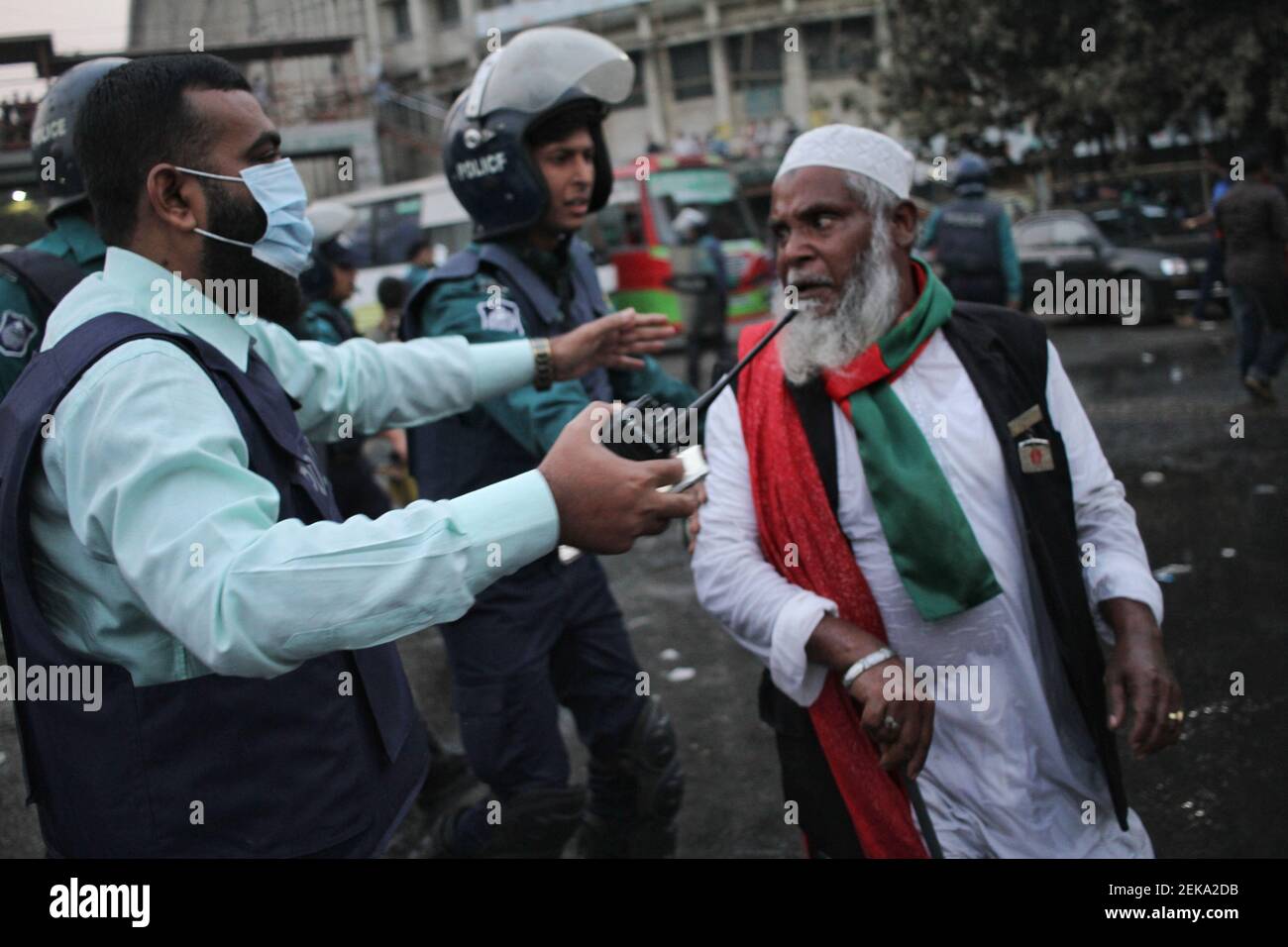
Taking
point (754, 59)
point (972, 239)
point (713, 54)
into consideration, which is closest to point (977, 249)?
point (972, 239)

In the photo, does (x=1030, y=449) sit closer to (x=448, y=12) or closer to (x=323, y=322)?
(x=323, y=322)

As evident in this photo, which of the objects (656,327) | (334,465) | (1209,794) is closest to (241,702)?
(656,327)

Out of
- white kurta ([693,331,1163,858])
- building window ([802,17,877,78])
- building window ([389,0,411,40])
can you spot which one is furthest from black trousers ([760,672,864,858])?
building window ([389,0,411,40])

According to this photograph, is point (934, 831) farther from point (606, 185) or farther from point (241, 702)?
point (606, 185)

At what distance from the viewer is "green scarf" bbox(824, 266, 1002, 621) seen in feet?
6.80

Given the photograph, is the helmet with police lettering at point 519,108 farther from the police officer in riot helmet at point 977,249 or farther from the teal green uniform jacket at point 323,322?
the police officer in riot helmet at point 977,249

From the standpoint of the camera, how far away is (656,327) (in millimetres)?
2775

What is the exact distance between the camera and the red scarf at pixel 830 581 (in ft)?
7.09

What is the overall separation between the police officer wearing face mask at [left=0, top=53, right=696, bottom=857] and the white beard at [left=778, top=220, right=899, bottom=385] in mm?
843

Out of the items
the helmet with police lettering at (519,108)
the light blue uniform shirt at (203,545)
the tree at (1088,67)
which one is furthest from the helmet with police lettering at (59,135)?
the tree at (1088,67)

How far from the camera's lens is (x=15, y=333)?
2.62 meters

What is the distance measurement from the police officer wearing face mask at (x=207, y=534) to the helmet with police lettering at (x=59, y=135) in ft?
4.56

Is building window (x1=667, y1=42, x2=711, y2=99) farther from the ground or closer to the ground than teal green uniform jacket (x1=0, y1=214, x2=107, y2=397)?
farther from the ground

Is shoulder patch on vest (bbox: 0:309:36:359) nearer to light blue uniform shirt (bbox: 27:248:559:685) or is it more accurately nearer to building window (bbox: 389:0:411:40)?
light blue uniform shirt (bbox: 27:248:559:685)
